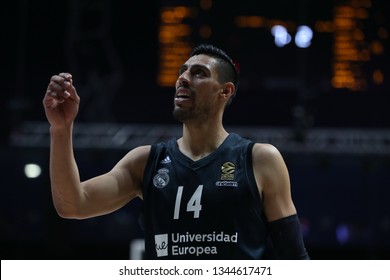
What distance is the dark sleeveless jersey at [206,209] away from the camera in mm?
3037

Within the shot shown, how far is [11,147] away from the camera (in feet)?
28.8

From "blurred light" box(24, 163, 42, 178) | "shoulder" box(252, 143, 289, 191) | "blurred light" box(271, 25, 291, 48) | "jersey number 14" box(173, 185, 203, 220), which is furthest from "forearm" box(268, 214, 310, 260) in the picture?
"blurred light" box(24, 163, 42, 178)

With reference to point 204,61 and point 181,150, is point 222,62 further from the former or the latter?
point 181,150

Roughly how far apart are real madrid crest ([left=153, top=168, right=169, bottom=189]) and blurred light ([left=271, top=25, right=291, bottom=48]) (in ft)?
17.6

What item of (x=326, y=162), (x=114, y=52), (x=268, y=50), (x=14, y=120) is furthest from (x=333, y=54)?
(x=14, y=120)

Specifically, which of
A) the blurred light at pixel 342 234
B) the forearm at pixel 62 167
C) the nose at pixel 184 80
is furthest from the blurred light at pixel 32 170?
the forearm at pixel 62 167

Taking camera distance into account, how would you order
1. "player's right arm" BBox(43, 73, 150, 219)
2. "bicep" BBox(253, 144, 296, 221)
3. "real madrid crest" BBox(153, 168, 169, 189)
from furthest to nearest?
"real madrid crest" BBox(153, 168, 169, 189) < "bicep" BBox(253, 144, 296, 221) < "player's right arm" BBox(43, 73, 150, 219)

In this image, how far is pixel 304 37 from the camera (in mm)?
8469

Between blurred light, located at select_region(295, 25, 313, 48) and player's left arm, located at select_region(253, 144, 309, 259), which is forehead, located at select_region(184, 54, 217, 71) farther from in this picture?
blurred light, located at select_region(295, 25, 313, 48)

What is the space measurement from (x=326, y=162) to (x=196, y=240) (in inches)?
235

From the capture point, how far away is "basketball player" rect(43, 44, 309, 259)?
3.04 m

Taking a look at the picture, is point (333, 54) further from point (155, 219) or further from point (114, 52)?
point (155, 219)

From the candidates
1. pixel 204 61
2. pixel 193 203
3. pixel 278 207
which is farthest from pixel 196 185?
pixel 204 61
